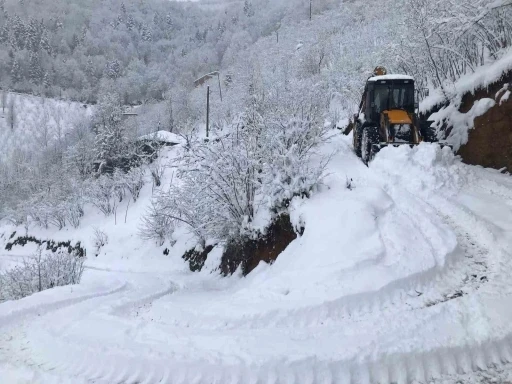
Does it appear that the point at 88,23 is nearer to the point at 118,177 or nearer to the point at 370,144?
the point at 118,177

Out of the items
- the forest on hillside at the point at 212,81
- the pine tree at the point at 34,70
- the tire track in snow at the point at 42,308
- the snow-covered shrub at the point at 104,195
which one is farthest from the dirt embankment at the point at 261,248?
the pine tree at the point at 34,70

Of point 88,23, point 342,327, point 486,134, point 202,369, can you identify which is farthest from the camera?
point 88,23

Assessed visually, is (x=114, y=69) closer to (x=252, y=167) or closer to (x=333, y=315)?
(x=252, y=167)

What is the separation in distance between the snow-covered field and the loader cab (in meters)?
5.54

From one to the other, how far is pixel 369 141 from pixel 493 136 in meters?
3.93

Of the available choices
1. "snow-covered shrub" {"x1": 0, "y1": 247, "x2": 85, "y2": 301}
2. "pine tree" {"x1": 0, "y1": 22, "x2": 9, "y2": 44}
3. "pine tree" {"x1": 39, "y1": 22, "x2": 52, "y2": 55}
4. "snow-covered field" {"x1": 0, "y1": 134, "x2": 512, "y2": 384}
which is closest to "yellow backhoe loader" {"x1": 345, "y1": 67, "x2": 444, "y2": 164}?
"snow-covered field" {"x1": 0, "y1": 134, "x2": 512, "y2": 384}

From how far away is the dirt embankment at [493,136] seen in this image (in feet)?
39.5

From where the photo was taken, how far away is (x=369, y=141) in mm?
14641

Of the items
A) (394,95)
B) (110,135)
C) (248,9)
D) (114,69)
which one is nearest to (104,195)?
(110,135)

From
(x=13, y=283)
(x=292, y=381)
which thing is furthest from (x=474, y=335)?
(x=13, y=283)

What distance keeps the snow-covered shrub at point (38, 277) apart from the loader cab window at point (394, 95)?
12.3m

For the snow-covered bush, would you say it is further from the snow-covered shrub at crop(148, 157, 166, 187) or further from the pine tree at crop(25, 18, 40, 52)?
the pine tree at crop(25, 18, 40, 52)

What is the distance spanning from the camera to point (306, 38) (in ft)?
216

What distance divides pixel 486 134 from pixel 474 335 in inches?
405
